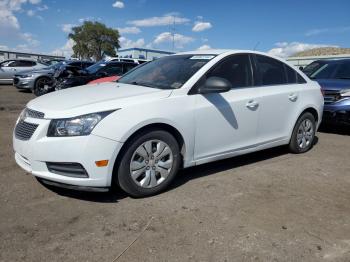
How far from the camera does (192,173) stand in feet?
16.1

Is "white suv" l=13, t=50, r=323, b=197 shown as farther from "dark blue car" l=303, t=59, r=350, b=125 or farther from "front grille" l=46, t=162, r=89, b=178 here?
"dark blue car" l=303, t=59, r=350, b=125

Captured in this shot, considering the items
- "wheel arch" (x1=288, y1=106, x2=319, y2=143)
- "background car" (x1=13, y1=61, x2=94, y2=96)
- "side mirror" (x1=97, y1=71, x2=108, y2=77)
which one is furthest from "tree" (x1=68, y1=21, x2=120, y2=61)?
"wheel arch" (x1=288, y1=106, x2=319, y2=143)

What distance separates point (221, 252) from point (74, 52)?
81.3 metres

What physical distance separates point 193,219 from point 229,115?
155 centimetres

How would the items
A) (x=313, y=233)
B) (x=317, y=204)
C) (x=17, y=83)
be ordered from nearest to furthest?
(x=313, y=233) → (x=317, y=204) → (x=17, y=83)

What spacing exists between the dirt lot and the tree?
7345cm

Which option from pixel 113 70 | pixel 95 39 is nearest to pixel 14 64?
pixel 113 70

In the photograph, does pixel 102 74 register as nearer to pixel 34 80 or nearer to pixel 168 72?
pixel 34 80

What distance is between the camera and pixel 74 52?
260 feet

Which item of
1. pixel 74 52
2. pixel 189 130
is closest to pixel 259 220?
pixel 189 130

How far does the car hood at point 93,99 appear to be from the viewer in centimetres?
365

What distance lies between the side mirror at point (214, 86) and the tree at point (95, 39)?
73396 millimetres

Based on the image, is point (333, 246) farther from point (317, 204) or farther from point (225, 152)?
point (225, 152)

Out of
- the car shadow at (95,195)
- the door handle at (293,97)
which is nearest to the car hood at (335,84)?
the door handle at (293,97)
